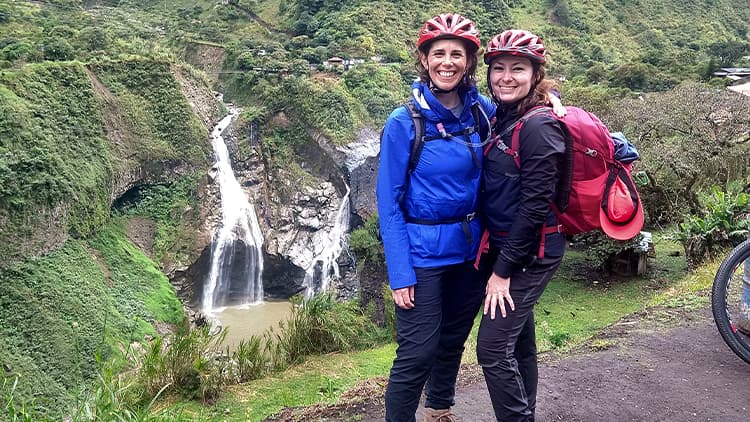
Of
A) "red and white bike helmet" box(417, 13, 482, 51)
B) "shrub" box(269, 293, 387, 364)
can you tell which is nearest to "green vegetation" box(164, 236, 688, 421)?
"shrub" box(269, 293, 387, 364)

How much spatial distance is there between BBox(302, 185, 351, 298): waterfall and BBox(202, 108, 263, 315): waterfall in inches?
77.5

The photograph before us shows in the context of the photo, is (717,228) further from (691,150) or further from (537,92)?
(537,92)

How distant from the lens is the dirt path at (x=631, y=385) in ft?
10.4

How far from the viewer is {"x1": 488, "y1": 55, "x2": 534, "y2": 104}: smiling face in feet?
7.88

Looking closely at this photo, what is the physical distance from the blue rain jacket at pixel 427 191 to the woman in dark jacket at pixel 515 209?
0.11 meters

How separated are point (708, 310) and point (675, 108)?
32.5ft

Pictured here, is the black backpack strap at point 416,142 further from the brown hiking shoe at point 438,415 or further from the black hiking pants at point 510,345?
the brown hiking shoe at point 438,415

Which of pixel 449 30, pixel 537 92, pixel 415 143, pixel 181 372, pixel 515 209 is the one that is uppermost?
pixel 449 30

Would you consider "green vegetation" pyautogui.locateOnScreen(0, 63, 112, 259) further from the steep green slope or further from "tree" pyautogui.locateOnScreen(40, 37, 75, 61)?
"tree" pyautogui.locateOnScreen(40, 37, 75, 61)

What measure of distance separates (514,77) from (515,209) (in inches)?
22.5

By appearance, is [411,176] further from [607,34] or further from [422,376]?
[607,34]

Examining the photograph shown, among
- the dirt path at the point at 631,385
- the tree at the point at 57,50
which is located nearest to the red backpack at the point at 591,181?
the dirt path at the point at 631,385

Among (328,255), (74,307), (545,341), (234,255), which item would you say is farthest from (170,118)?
(545,341)

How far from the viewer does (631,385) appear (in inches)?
138
